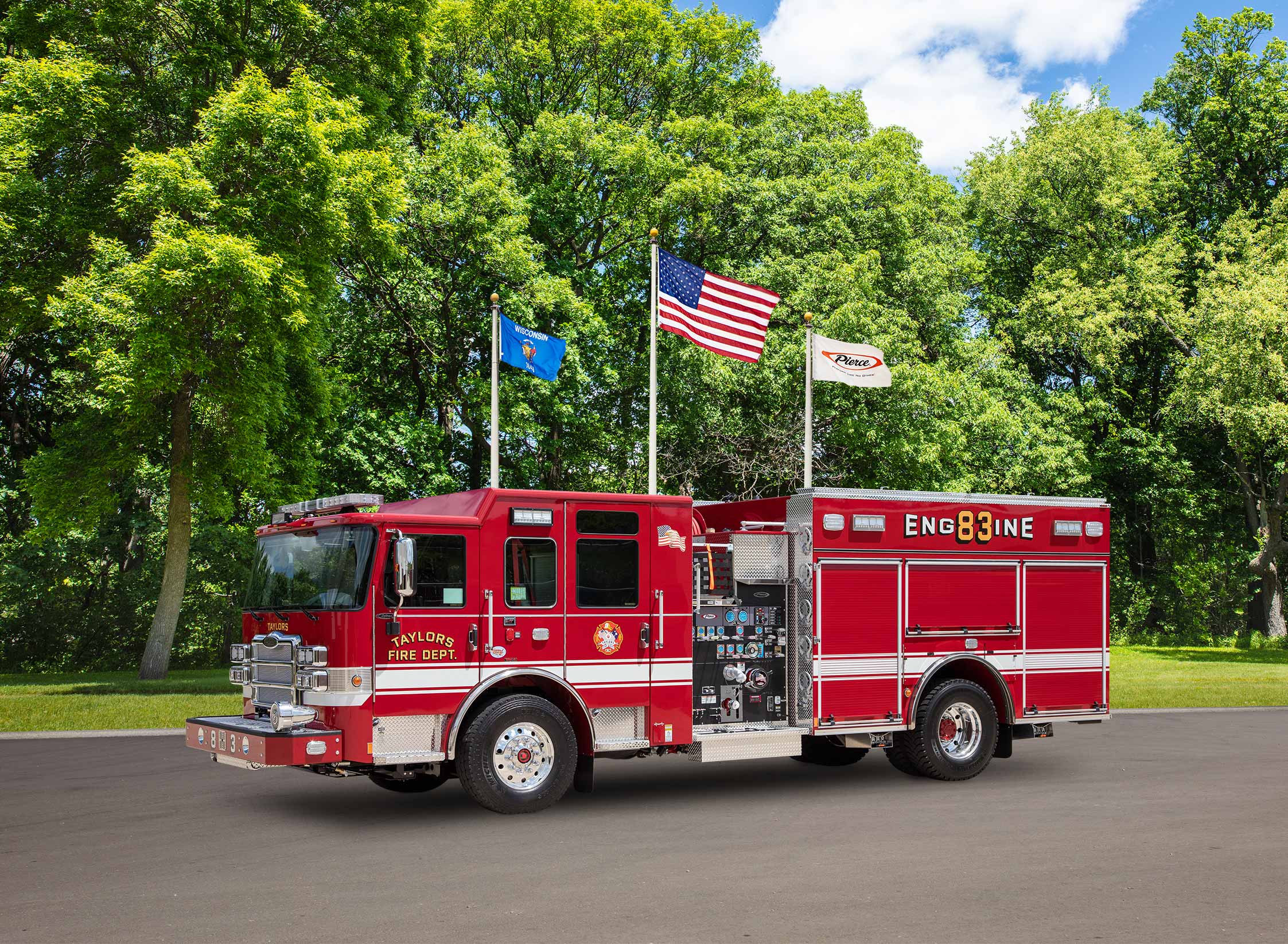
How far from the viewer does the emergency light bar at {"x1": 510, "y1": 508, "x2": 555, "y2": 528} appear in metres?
10.8

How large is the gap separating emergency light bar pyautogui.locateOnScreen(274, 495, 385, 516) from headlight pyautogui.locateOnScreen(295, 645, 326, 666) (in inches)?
49.7

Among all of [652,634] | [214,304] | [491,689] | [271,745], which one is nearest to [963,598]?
[652,634]

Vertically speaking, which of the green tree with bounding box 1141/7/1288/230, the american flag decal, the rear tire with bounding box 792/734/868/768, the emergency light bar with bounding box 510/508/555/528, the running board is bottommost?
the rear tire with bounding box 792/734/868/768

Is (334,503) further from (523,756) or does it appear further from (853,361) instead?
(853,361)

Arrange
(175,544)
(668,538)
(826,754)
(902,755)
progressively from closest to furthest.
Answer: (668,538) < (902,755) < (826,754) < (175,544)

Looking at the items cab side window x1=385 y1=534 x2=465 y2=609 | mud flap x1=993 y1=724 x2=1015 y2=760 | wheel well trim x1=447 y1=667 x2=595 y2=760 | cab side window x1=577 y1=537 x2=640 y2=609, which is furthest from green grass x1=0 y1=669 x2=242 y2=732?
mud flap x1=993 y1=724 x2=1015 y2=760

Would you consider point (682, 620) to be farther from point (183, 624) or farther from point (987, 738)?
point (183, 624)

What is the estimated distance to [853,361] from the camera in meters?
17.8

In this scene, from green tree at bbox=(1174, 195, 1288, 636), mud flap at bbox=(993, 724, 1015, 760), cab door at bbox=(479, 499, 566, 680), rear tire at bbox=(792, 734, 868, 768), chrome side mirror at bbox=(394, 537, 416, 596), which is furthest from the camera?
green tree at bbox=(1174, 195, 1288, 636)

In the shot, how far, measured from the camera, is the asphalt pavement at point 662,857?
22.9 ft

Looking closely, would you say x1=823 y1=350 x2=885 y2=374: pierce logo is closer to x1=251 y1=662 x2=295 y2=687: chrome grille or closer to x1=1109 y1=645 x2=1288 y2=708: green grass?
x1=1109 y1=645 x2=1288 y2=708: green grass

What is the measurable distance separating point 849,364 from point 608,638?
26.5ft

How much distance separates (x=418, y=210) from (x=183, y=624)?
13.4 m

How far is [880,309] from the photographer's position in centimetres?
3228
